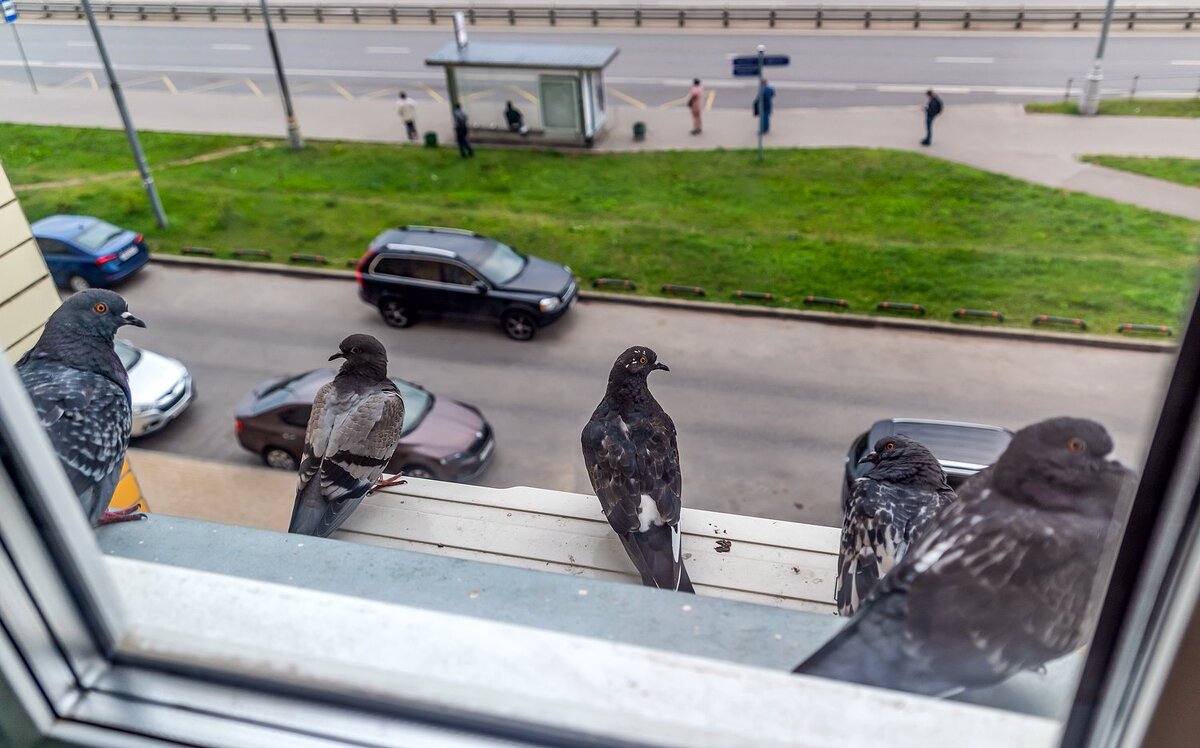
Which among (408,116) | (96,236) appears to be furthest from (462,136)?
(96,236)

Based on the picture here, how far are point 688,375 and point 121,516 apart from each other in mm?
2005

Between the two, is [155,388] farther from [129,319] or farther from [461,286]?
[129,319]

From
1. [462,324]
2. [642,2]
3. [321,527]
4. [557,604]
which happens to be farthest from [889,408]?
[642,2]

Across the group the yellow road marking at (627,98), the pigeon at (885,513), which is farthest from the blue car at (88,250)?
the yellow road marking at (627,98)

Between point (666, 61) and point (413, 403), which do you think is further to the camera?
point (666, 61)

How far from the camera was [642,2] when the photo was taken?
9.97 metres

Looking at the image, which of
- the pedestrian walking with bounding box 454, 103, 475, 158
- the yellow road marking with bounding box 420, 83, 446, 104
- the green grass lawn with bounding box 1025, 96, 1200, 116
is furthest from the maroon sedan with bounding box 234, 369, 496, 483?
the yellow road marking with bounding box 420, 83, 446, 104

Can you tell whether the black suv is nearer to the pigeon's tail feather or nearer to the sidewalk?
the sidewalk

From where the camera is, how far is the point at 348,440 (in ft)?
5.17

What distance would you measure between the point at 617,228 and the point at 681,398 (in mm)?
1818

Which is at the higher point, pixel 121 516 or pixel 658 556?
pixel 121 516

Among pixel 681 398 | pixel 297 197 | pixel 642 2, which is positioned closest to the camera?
pixel 681 398

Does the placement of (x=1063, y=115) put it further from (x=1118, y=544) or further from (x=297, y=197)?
(x=1118, y=544)

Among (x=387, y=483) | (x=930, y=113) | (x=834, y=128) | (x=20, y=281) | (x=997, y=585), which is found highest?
(x=20, y=281)
